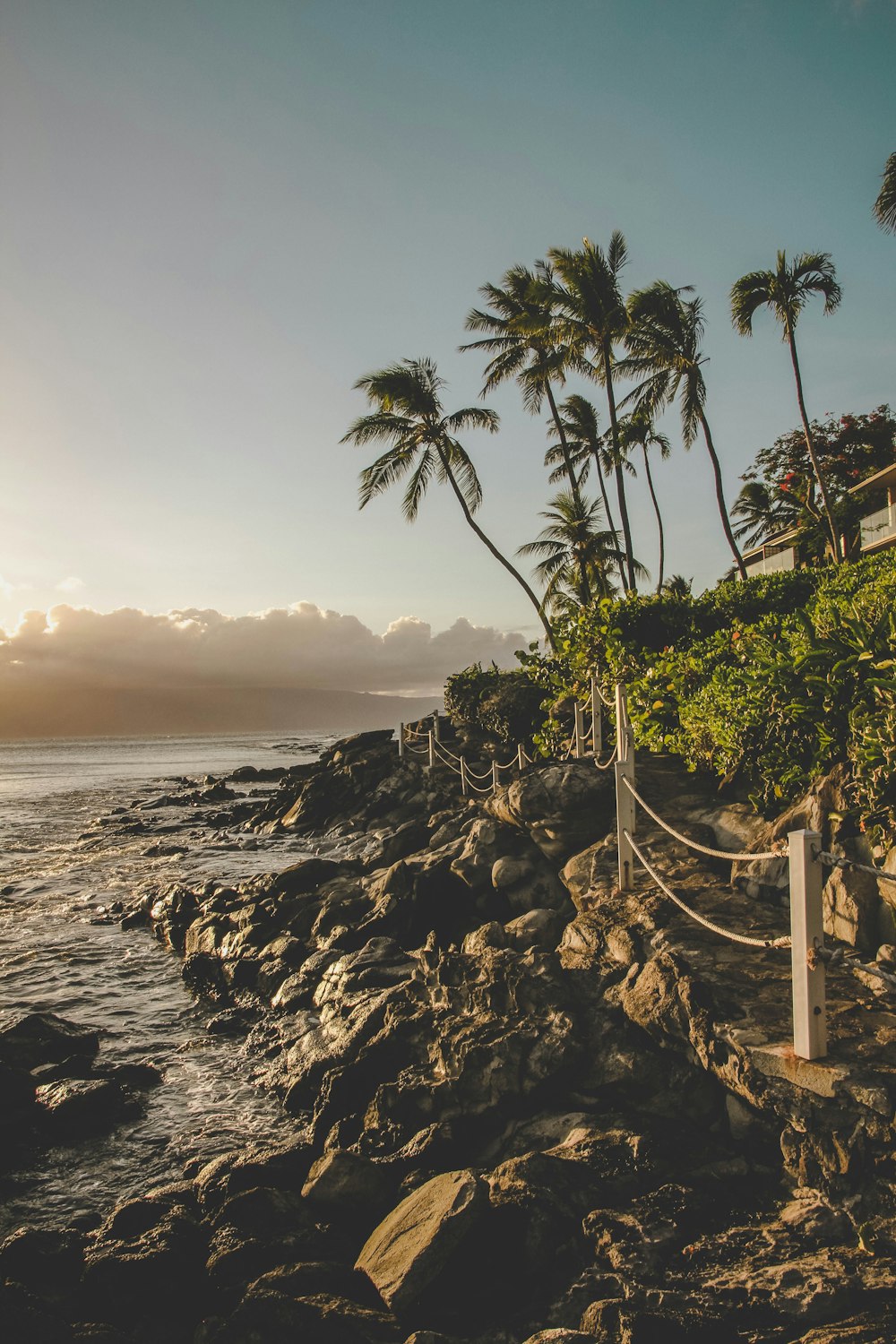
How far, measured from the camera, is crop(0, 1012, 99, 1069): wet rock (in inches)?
249

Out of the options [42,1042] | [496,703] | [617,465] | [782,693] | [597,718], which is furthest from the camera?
[617,465]

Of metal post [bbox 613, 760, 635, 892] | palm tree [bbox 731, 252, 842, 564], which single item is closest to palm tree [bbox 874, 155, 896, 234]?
palm tree [bbox 731, 252, 842, 564]

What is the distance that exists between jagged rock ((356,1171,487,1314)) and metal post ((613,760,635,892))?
309 centimetres

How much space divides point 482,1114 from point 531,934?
208 cm

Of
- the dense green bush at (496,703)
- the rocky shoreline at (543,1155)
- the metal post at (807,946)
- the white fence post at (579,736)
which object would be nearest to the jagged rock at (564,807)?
the rocky shoreline at (543,1155)

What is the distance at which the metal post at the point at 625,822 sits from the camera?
6.36 m

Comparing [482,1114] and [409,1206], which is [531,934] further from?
[409,1206]

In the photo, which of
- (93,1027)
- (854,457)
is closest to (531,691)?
(93,1027)

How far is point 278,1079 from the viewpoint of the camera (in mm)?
6039

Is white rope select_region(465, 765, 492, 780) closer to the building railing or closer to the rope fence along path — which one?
the rope fence along path

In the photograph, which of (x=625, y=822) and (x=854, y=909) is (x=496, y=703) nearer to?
(x=625, y=822)

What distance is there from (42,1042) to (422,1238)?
467 centimetres

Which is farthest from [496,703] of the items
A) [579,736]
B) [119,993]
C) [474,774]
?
[119,993]

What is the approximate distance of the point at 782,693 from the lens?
20.2 ft
